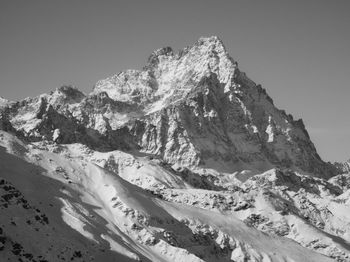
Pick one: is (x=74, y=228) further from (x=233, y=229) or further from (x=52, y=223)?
(x=233, y=229)

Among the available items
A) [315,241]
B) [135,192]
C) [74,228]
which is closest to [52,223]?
[74,228]

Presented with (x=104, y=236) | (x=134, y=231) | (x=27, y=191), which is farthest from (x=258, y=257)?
(x=27, y=191)

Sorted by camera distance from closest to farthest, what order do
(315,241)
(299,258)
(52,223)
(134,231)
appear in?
(52,223) < (134,231) < (299,258) < (315,241)

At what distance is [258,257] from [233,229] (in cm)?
1397

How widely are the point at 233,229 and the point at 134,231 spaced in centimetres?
3446

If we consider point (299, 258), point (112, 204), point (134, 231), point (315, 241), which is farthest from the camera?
point (315, 241)

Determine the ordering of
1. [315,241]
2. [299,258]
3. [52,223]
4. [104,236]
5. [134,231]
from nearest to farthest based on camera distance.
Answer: [52,223]
[104,236]
[134,231]
[299,258]
[315,241]

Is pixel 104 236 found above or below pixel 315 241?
below

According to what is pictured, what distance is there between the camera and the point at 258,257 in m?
163

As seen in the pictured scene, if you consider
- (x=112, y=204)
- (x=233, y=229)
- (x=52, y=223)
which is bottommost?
(x=52, y=223)

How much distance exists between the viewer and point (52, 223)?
12188 cm

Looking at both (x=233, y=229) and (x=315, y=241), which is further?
(x=315, y=241)

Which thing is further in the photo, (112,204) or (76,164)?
(76,164)

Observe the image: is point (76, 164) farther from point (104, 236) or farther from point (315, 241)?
point (315, 241)
